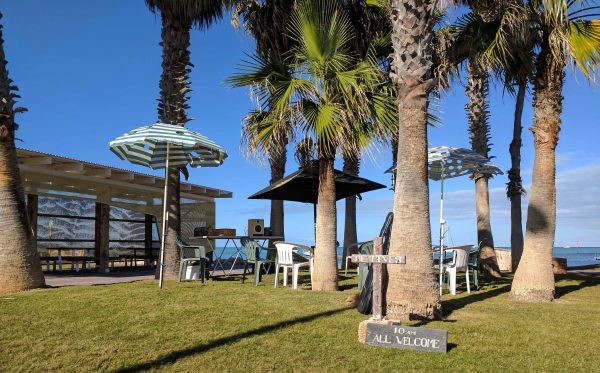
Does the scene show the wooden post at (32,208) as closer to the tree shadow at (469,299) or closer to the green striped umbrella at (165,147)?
the green striped umbrella at (165,147)

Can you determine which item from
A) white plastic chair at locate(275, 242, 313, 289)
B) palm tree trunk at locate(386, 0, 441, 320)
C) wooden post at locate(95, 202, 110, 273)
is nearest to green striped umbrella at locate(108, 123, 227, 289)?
white plastic chair at locate(275, 242, 313, 289)

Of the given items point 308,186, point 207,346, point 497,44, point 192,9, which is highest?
point 192,9

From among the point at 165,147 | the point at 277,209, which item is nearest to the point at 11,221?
the point at 165,147

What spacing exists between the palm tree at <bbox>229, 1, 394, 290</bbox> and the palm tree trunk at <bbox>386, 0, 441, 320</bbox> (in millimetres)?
1459

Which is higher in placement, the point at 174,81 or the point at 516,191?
the point at 174,81

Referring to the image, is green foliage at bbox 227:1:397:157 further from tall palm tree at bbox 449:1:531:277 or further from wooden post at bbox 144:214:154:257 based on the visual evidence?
wooden post at bbox 144:214:154:257

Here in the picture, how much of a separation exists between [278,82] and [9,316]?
511 centimetres

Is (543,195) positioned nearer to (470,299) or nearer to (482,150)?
(470,299)

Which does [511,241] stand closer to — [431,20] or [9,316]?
[431,20]

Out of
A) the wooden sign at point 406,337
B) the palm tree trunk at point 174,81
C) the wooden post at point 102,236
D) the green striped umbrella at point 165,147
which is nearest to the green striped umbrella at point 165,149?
the green striped umbrella at point 165,147

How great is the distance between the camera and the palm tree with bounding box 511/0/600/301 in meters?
7.62

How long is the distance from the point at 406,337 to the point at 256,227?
9900 mm

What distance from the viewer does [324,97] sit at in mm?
8336

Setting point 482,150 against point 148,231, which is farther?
point 148,231
